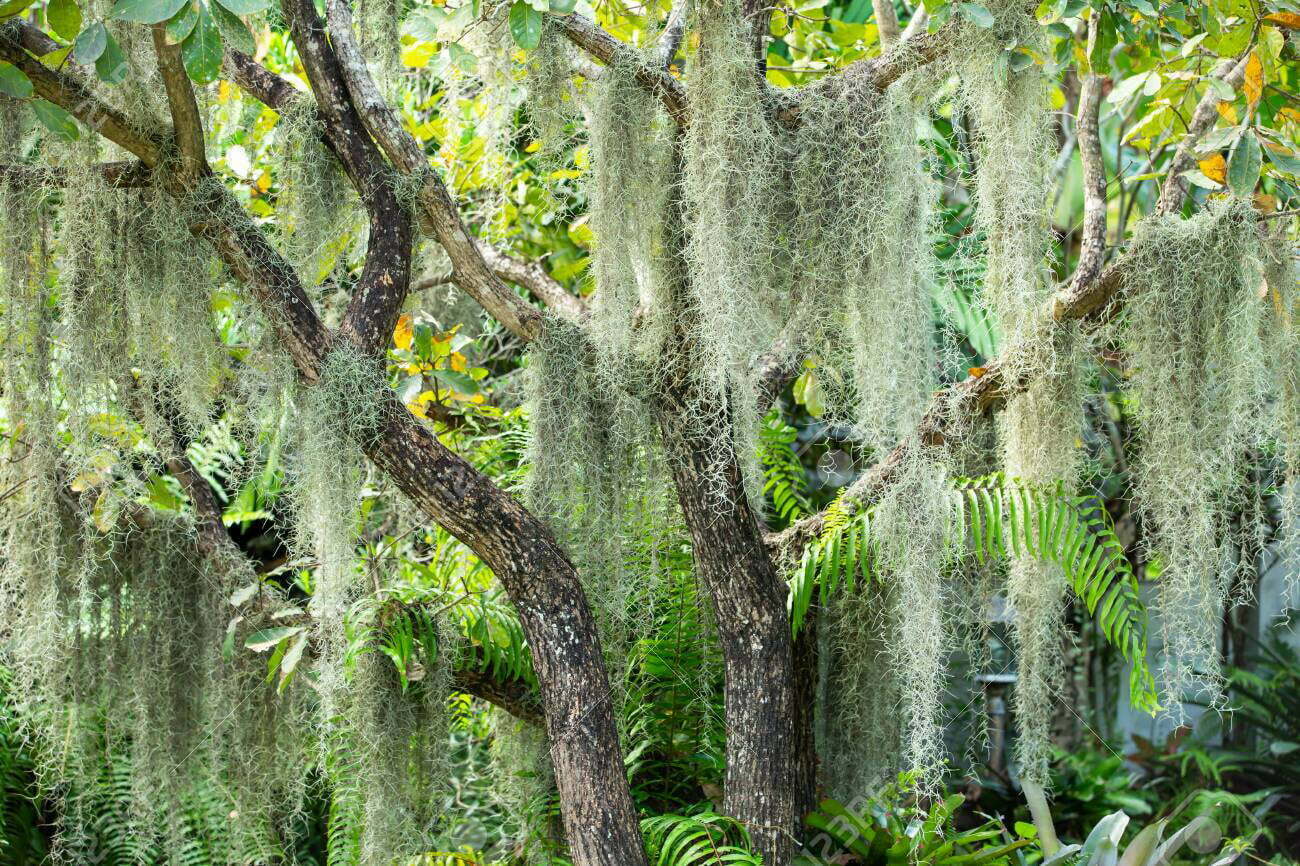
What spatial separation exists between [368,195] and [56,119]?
0.68 metres

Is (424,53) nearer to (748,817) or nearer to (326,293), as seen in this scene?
(326,293)

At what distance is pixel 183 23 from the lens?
2.13 meters

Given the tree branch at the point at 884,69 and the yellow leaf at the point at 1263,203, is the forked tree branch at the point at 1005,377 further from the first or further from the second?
the tree branch at the point at 884,69

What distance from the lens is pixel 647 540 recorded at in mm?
3195

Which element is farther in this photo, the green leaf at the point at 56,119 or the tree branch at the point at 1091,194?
the tree branch at the point at 1091,194

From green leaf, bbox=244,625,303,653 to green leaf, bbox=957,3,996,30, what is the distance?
2097mm

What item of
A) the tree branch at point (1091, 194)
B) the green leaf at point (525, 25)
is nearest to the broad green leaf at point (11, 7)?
the green leaf at point (525, 25)

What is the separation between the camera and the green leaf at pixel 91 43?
2176mm

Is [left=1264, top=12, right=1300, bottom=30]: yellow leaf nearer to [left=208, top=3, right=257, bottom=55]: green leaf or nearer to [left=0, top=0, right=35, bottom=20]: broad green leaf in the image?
[left=208, top=3, right=257, bottom=55]: green leaf

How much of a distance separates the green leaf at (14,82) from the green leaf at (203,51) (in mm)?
350

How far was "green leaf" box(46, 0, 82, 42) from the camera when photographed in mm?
2238

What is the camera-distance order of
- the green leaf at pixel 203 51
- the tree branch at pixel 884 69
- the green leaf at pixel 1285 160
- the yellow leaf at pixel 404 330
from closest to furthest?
1. the green leaf at pixel 203 51
2. the green leaf at pixel 1285 160
3. the tree branch at pixel 884 69
4. the yellow leaf at pixel 404 330

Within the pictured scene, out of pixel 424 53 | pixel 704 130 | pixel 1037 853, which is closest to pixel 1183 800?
pixel 1037 853

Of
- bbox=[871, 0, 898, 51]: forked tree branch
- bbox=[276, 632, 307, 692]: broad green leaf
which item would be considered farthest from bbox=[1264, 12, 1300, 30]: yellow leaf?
bbox=[276, 632, 307, 692]: broad green leaf
